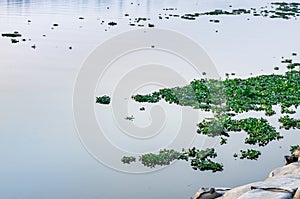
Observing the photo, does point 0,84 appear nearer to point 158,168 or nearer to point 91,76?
point 91,76

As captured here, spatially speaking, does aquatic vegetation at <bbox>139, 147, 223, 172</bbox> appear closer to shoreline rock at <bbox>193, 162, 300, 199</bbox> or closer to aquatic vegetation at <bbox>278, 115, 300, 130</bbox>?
aquatic vegetation at <bbox>278, 115, 300, 130</bbox>

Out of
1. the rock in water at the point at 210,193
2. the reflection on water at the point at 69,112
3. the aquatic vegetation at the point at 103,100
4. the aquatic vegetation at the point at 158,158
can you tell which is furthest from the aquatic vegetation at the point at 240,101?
Result: the rock in water at the point at 210,193

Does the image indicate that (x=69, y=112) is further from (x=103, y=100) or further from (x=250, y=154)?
(x=250, y=154)

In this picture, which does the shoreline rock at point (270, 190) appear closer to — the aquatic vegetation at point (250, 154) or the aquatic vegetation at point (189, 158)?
the aquatic vegetation at point (189, 158)

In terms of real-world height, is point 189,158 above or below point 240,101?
below

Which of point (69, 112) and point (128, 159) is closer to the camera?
point (128, 159)

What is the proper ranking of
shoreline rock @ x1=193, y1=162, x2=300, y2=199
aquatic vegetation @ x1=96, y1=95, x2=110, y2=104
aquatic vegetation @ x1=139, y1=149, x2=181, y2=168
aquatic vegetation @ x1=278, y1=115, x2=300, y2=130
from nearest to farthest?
shoreline rock @ x1=193, y1=162, x2=300, y2=199, aquatic vegetation @ x1=139, y1=149, x2=181, y2=168, aquatic vegetation @ x1=278, y1=115, x2=300, y2=130, aquatic vegetation @ x1=96, y1=95, x2=110, y2=104

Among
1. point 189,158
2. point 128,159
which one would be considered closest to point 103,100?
point 128,159

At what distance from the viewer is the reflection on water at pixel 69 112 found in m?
16.5

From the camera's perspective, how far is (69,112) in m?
23.6

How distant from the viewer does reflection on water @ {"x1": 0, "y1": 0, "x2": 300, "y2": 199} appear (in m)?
16.5

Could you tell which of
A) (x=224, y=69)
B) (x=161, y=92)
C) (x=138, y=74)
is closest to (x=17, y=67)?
(x=138, y=74)

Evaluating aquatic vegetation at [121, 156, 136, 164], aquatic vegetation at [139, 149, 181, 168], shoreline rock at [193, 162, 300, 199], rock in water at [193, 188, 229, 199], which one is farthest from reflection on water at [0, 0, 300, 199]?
shoreline rock at [193, 162, 300, 199]

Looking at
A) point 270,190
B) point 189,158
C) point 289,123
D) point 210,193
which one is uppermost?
point 270,190
